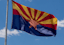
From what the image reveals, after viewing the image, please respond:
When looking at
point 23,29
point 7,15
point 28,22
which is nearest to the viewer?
point 7,15

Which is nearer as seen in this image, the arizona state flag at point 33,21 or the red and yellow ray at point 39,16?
the arizona state flag at point 33,21

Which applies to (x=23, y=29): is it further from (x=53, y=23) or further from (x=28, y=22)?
(x=53, y=23)

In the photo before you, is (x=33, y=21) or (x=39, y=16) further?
(x=39, y=16)

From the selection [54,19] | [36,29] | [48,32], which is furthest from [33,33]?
[54,19]

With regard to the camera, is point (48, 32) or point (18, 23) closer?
point (18, 23)

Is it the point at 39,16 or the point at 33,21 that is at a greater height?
the point at 39,16

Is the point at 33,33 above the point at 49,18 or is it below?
below

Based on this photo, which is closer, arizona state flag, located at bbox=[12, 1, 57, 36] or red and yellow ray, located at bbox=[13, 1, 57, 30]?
arizona state flag, located at bbox=[12, 1, 57, 36]

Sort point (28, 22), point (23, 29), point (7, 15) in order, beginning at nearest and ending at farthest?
point (7, 15), point (23, 29), point (28, 22)
